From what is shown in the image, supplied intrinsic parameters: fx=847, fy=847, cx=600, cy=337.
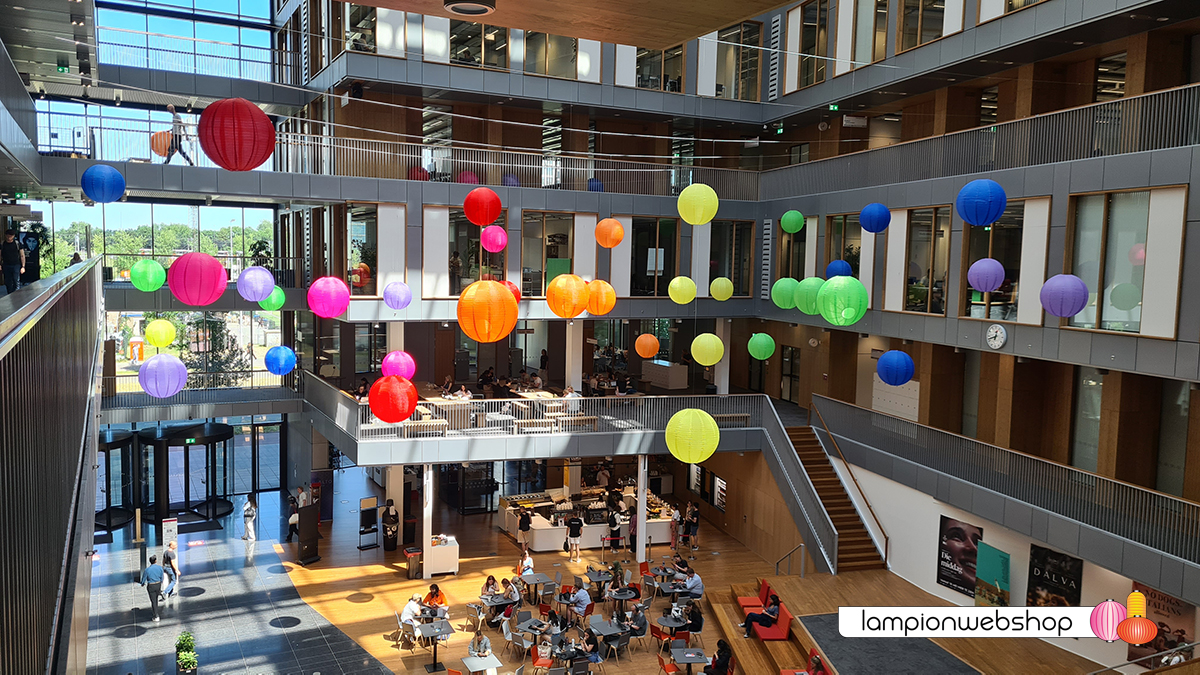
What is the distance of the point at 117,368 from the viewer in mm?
28016

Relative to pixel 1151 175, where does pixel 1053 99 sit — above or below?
above

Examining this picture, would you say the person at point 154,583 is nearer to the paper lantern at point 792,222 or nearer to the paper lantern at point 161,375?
the paper lantern at point 161,375

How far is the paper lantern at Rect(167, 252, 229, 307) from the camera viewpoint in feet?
46.8

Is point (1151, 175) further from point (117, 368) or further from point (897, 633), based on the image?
point (117, 368)

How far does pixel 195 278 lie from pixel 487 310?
5.05 m

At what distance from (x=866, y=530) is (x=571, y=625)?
8.63m

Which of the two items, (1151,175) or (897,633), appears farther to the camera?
(1151,175)

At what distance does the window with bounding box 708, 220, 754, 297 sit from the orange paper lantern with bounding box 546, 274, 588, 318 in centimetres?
1161

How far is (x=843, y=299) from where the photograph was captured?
52.2 ft

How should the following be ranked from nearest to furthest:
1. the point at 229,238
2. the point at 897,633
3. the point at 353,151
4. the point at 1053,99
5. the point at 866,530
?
the point at 897,633 < the point at 1053,99 < the point at 866,530 < the point at 353,151 < the point at 229,238

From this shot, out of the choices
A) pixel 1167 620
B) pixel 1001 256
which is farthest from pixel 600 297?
pixel 1167 620

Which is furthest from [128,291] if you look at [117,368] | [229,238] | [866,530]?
[866,530]

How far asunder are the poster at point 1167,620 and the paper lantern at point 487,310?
12.6 m

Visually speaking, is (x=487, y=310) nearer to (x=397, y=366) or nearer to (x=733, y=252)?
(x=397, y=366)
